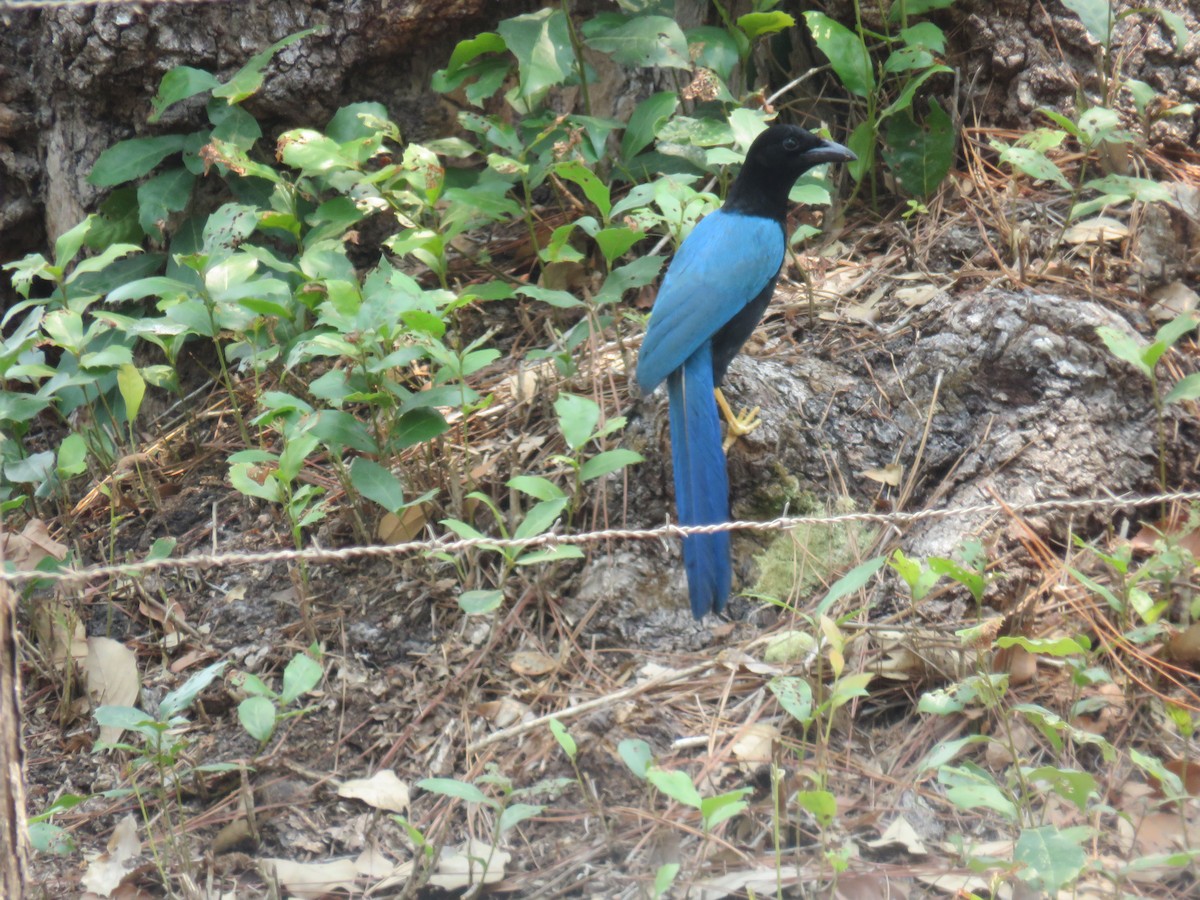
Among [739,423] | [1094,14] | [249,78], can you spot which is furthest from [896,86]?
[249,78]

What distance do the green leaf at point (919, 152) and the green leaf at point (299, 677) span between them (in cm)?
280

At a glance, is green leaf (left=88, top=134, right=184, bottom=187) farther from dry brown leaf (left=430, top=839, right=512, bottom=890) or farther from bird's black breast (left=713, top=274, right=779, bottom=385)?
dry brown leaf (left=430, top=839, right=512, bottom=890)

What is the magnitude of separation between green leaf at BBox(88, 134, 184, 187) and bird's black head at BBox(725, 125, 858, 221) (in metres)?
1.95

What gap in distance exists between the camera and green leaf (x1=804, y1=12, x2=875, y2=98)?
4.12m

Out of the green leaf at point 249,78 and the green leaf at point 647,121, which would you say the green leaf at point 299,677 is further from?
the green leaf at point 647,121

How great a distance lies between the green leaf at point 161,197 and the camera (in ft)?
13.4

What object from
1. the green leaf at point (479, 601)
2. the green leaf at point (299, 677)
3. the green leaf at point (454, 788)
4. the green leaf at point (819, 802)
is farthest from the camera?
the green leaf at point (479, 601)

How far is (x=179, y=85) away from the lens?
3.90 metres

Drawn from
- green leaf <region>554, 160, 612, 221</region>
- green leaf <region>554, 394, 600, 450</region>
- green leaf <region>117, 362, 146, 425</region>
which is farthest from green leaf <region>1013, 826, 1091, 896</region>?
green leaf <region>117, 362, 146, 425</region>

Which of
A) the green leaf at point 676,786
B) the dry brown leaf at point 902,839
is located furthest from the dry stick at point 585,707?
the dry brown leaf at point 902,839

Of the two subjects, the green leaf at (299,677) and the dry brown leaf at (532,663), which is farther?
the dry brown leaf at (532,663)

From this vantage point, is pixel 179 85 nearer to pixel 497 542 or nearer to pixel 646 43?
pixel 646 43

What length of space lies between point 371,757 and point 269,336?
1496mm

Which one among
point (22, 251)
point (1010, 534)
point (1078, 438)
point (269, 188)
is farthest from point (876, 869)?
point (22, 251)
